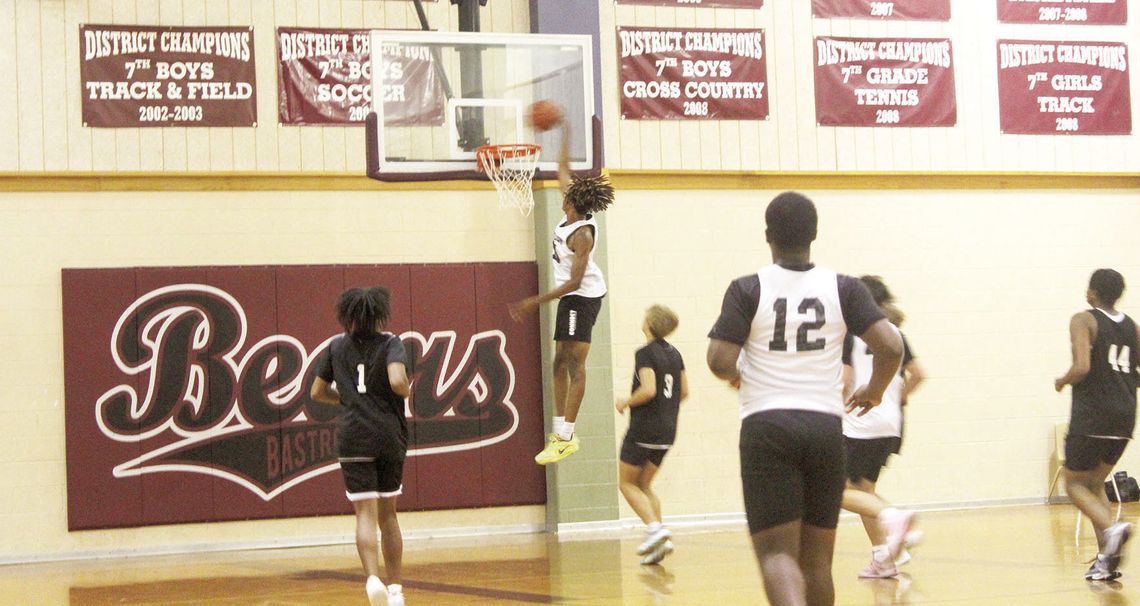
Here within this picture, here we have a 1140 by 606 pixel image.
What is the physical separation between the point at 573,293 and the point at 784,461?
4.62 m

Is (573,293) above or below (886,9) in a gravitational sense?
below

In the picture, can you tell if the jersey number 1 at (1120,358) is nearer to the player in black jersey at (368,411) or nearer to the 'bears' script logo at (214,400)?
the player in black jersey at (368,411)

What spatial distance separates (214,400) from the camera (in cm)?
1244

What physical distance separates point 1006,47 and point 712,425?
5.31 metres

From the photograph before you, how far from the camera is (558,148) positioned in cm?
1049

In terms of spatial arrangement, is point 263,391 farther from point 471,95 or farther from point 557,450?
point 557,450

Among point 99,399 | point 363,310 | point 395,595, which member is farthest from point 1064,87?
point 99,399

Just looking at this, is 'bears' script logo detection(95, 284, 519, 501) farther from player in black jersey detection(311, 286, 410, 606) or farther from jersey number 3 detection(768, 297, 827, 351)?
jersey number 3 detection(768, 297, 827, 351)

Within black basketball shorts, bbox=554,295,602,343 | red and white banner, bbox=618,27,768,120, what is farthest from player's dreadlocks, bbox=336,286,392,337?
red and white banner, bbox=618,27,768,120

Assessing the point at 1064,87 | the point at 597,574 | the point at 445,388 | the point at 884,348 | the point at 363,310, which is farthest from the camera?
the point at 1064,87

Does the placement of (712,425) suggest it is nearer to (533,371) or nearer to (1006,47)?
(533,371)

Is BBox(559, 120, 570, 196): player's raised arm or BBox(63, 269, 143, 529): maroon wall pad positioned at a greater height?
BBox(559, 120, 570, 196): player's raised arm

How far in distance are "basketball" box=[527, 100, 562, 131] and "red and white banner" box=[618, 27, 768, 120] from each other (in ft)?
11.1

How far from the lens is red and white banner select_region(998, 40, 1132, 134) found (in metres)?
14.4
